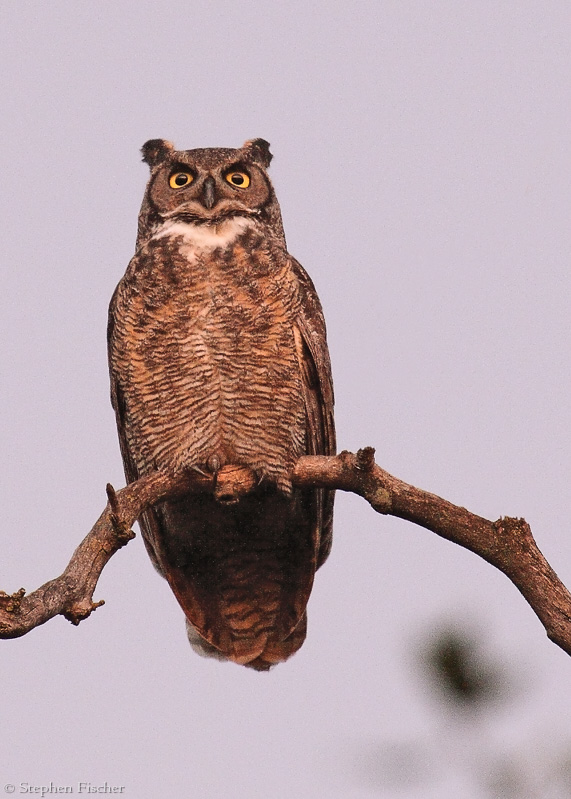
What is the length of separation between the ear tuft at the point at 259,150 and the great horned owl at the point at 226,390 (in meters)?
0.02

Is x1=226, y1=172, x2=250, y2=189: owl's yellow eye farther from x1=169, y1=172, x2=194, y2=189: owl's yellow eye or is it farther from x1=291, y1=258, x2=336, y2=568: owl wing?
x1=291, y1=258, x2=336, y2=568: owl wing

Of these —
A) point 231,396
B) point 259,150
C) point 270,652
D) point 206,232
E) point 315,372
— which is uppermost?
point 259,150

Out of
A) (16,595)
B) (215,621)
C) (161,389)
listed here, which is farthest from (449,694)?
(215,621)

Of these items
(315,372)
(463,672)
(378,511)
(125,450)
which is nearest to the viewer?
(463,672)

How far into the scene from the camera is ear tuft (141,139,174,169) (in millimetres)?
5445

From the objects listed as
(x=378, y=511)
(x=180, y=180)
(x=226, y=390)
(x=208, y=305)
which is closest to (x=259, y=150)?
(x=180, y=180)

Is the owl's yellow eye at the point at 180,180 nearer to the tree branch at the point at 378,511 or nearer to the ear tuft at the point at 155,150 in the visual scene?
the ear tuft at the point at 155,150

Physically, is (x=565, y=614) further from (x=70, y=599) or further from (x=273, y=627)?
(x=273, y=627)

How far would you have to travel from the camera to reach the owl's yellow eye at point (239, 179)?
17.1ft

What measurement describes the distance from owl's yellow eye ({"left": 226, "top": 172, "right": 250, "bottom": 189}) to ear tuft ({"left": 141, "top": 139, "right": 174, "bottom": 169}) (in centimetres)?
42

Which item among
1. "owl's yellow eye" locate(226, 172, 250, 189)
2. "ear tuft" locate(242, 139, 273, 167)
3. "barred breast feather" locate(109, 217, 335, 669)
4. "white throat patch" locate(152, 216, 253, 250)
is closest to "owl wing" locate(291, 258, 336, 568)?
"barred breast feather" locate(109, 217, 335, 669)

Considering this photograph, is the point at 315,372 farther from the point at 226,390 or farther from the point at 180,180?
the point at 180,180

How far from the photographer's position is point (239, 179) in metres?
5.24

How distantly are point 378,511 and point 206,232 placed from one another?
1.83 metres
